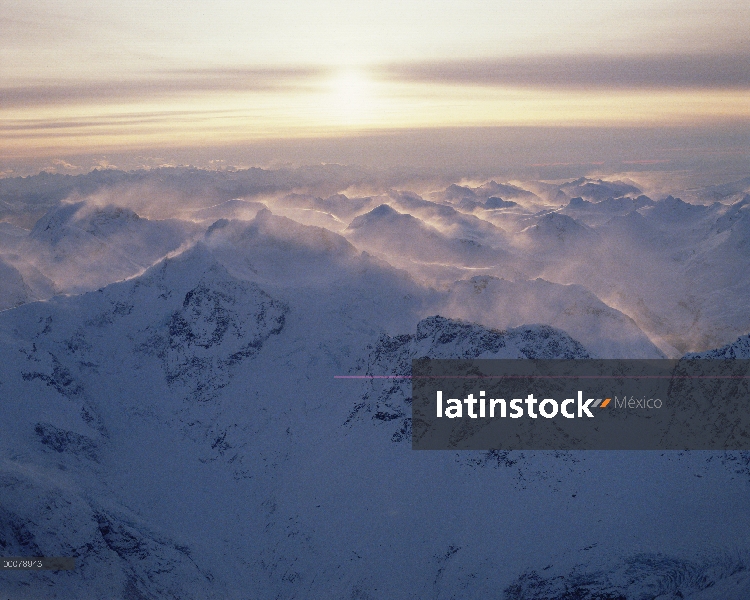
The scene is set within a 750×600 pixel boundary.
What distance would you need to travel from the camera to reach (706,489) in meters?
170

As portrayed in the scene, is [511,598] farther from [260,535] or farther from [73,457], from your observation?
[73,457]

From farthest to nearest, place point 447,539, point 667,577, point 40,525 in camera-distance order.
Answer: point 447,539, point 40,525, point 667,577

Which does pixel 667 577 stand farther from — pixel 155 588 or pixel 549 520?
pixel 155 588

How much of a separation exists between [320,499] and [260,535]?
1756cm

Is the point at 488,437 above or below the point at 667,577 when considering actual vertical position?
above

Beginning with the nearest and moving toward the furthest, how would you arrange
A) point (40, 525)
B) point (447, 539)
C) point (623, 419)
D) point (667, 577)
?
point (667, 577) → point (40, 525) → point (447, 539) → point (623, 419)

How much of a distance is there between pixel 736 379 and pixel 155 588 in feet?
482

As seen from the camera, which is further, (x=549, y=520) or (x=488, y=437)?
(x=488, y=437)

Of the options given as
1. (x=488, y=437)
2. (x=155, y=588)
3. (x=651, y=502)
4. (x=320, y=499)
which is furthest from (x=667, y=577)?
(x=155, y=588)

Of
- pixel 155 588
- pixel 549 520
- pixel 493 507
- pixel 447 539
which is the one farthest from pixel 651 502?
pixel 155 588

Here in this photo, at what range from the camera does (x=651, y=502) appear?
558 feet

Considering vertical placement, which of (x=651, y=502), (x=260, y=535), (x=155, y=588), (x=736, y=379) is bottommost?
(x=155, y=588)

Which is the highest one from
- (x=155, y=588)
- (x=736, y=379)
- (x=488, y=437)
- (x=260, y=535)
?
(x=736, y=379)

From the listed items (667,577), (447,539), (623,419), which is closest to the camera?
(667,577)
